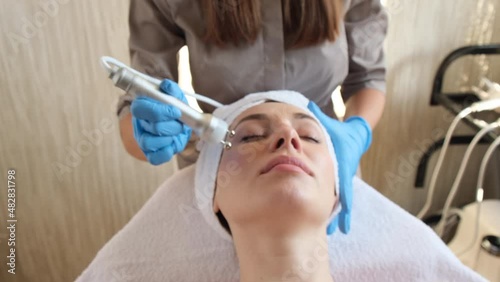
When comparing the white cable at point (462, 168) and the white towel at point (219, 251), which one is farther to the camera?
the white cable at point (462, 168)

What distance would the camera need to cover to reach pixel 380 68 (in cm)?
117

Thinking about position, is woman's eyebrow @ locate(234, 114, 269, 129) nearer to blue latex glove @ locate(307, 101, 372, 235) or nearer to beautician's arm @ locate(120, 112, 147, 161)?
blue latex glove @ locate(307, 101, 372, 235)

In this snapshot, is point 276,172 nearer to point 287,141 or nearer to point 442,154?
point 287,141

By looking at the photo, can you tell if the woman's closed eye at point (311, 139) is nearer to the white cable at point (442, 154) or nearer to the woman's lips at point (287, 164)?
the woman's lips at point (287, 164)

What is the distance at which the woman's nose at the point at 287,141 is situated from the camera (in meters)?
0.83

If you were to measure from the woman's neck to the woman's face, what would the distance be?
27 millimetres

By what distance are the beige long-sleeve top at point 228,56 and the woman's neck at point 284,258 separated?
361 mm

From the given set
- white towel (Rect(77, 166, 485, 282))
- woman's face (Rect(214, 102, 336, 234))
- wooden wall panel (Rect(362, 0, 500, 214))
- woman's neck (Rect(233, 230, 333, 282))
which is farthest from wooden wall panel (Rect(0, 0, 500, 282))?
woman's neck (Rect(233, 230, 333, 282))

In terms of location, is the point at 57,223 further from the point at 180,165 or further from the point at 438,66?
the point at 438,66

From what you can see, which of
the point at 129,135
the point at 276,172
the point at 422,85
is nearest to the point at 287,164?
the point at 276,172

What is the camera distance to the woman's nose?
0.83 meters

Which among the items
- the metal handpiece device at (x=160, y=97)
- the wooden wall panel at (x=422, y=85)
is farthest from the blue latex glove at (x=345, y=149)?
the wooden wall panel at (x=422, y=85)

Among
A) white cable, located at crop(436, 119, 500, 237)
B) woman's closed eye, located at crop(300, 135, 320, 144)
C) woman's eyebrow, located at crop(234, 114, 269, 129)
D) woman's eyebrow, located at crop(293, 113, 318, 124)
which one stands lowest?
white cable, located at crop(436, 119, 500, 237)

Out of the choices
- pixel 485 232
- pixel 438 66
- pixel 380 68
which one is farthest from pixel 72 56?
pixel 485 232
